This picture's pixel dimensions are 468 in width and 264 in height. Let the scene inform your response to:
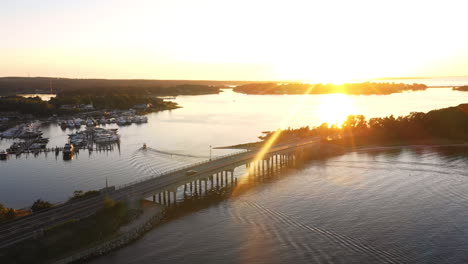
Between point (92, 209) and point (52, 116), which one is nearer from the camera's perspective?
point (92, 209)

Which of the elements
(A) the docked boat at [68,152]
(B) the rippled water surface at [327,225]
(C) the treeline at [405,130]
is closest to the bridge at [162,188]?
(B) the rippled water surface at [327,225]

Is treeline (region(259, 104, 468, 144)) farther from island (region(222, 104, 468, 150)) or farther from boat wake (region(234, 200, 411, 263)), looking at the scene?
boat wake (region(234, 200, 411, 263))

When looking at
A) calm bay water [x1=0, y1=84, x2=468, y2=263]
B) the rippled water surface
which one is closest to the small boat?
calm bay water [x1=0, y1=84, x2=468, y2=263]

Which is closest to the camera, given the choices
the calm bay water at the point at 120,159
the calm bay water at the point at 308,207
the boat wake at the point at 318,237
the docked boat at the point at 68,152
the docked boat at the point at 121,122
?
the boat wake at the point at 318,237

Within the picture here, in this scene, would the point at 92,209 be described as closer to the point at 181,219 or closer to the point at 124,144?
the point at 181,219

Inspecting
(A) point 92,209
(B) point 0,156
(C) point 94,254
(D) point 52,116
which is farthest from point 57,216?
(D) point 52,116

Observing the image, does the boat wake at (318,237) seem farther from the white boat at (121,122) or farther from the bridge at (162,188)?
the white boat at (121,122)
